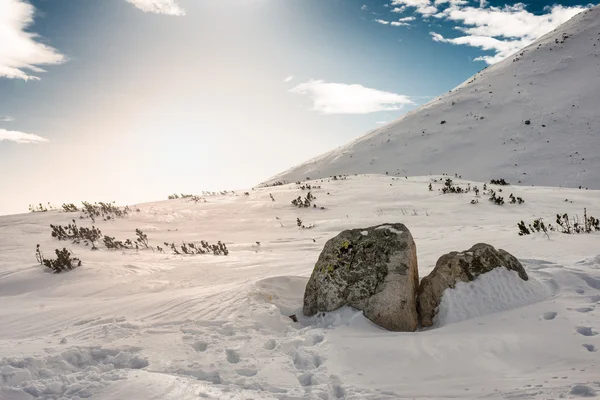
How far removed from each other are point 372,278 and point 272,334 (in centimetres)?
118

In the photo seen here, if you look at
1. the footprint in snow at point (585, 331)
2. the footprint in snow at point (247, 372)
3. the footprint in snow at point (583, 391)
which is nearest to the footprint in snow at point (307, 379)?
the footprint in snow at point (247, 372)

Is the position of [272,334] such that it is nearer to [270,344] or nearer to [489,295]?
[270,344]

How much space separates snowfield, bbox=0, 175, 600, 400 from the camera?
2418mm

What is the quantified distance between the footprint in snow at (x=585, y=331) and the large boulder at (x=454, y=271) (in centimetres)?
104

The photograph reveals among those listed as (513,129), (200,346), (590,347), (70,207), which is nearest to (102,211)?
(70,207)

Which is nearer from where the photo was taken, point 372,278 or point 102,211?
point 372,278

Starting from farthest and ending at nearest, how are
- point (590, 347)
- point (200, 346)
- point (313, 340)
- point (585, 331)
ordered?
1. point (313, 340)
2. point (200, 346)
3. point (585, 331)
4. point (590, 347)

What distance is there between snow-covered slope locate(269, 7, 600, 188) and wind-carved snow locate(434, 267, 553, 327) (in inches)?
855

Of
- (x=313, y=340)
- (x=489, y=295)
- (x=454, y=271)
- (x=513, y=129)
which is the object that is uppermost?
(x=513, y=129)

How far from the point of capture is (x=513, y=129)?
1142 inches

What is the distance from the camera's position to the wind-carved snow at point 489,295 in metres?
3.66

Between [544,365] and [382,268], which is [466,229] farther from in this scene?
[544,365]

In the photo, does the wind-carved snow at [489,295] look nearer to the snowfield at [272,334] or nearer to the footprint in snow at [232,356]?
the snowfield at [272,334]

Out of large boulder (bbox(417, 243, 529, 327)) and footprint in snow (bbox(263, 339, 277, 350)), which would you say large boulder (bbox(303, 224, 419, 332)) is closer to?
large boulder (bbox(417, 243, 529, 327))
